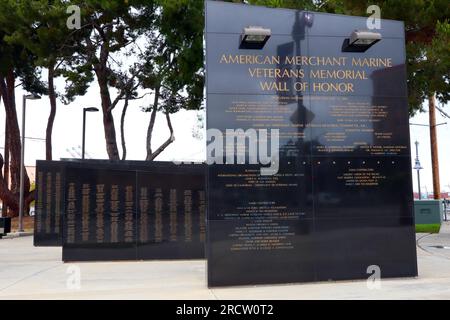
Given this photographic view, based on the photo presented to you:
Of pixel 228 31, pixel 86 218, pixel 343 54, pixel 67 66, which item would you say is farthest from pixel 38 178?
pixel 67 66

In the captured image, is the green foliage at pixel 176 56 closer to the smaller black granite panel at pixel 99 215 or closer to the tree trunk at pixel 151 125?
the tree trunk at pixel 151 125

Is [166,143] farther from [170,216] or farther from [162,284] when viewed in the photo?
[162,284]

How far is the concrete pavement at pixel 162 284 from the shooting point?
7.68m

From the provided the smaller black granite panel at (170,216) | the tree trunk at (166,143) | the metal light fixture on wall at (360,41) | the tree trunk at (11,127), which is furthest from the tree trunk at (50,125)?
the metal light fixture on wall at (360,41)

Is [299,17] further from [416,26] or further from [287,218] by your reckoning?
[416,26]

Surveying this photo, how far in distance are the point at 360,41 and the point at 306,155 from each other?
7.16 feet

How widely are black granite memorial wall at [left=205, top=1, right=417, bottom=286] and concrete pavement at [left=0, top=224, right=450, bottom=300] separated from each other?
1.44ft

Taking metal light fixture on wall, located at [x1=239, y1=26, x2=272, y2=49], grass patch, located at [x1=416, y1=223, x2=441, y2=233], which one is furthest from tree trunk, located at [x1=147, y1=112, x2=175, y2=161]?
metal light fixture on wall, located at [x1=239, y1=26, x2=272, y2=49]

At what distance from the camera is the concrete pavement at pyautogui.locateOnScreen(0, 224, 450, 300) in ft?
25.2

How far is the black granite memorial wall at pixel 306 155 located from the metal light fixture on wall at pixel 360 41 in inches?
4.2

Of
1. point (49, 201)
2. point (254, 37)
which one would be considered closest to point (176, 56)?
point (49, 201)

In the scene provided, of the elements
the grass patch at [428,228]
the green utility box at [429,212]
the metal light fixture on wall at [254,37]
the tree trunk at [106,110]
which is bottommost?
the grass patch at [428,228]

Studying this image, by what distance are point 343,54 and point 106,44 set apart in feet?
58.6

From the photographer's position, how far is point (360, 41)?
29.5 ft
